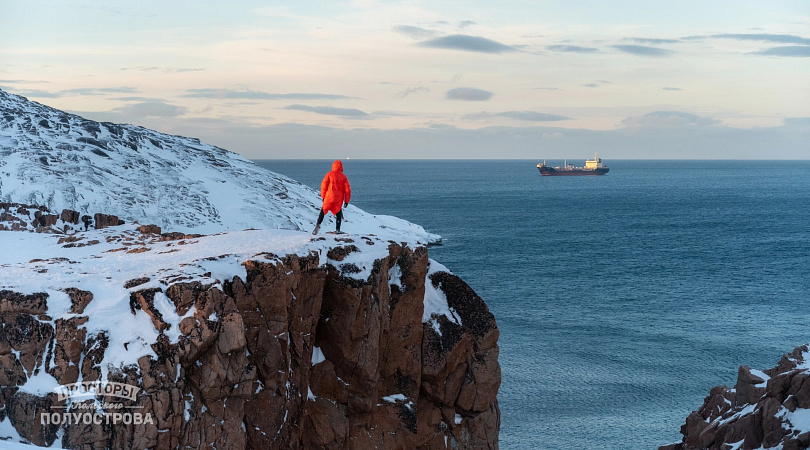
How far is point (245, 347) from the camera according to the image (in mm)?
19422

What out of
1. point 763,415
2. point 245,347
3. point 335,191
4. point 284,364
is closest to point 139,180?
point 335,191

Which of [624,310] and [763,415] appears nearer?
[763,415]

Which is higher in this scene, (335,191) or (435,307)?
(335,191)

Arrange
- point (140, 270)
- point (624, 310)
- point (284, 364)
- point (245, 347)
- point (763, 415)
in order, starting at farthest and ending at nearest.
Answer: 1. point (624, 310)
2. point (763, 415)
3. point (140, 270)
4. point (284, 364)
5. point (245, 347)

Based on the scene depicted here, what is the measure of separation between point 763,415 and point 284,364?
2239 centimetres

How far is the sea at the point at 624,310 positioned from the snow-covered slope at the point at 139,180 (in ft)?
41.2

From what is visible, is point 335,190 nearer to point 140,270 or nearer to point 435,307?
point 435,307

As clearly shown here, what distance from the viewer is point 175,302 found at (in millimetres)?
19016

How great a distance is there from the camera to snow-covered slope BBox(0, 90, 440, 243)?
76.9 metres

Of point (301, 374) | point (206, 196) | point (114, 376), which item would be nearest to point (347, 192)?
point (301, 374)

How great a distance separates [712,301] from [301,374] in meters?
61.9

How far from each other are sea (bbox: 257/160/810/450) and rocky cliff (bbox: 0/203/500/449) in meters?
17.3

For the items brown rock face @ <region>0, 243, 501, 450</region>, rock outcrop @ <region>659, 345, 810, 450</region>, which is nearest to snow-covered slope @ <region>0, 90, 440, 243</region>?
rock outcrop @ <region>659, 345, 810, 450</region>

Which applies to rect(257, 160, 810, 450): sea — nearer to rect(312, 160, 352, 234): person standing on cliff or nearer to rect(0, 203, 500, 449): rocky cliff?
rect(0, 203, 500, 449): rocky cliff
